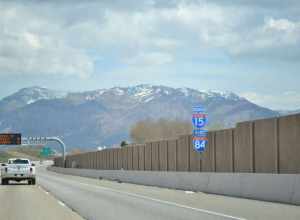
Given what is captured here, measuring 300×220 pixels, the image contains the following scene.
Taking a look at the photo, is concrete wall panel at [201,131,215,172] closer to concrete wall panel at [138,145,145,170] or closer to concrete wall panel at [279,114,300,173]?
concrete wall panel at [279,114,300,173]

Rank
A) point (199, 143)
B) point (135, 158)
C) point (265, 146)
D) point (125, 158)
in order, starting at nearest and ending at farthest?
point (265, 146) < point (199, 143) < point (135, 158) < point (125, 158)

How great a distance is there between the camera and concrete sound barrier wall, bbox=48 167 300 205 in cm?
2431

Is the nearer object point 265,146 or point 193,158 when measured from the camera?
point 265,146

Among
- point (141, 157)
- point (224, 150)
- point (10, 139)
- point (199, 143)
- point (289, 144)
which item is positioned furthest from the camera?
point (10, 139)

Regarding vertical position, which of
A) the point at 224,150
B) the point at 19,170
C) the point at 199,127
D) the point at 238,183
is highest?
the point at 199,127

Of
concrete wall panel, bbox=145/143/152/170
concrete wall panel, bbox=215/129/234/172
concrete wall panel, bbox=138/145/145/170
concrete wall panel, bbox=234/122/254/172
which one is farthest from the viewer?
concrete wall panel, bbox=138/145/145/170

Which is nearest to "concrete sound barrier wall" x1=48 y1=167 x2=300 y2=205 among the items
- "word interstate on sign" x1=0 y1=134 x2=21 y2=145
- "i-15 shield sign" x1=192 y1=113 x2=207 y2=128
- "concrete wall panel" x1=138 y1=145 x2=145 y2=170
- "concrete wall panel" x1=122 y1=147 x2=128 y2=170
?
"i-15 shield sign" x1=192 y1=113 x2=207 y2=128

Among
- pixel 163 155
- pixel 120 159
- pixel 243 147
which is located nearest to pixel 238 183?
pixel 243 147

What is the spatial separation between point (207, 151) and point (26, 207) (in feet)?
54.3

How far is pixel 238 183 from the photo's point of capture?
29.9 metres

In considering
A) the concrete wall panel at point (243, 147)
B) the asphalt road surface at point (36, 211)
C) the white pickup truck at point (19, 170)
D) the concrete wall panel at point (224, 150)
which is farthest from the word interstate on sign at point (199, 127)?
the white pickup truck at point (19, 170)

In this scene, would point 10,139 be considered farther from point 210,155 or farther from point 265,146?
point 265,146

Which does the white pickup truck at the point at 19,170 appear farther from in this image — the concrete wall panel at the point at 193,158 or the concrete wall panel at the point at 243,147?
the concrete wall panel at the point at 243,147

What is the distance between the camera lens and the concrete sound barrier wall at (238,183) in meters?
24.3
